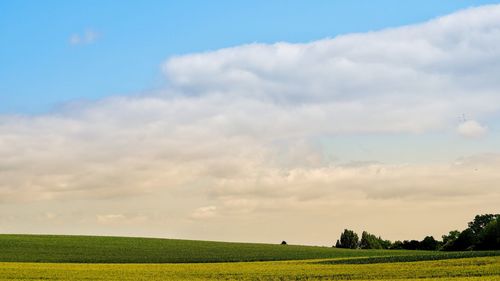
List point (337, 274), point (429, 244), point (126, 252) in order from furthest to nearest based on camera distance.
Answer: point (429, 244), point (126, 252), point (337, 274)

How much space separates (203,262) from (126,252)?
59.0 ft

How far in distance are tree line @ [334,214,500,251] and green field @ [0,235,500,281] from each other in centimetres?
1034

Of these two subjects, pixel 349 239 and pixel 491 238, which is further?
pixel 349 239

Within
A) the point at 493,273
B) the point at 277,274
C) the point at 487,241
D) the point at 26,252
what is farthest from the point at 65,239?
the point at 493,273

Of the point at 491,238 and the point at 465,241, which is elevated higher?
the point at 465,241

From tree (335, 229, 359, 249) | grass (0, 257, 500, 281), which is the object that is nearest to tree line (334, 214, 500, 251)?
tree (335, 229, 359, 249)

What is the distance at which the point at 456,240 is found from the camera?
117 m

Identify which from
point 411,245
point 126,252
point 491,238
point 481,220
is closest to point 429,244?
point 411,245

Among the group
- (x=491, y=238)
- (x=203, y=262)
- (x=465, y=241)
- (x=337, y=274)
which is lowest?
(x=337, y=274)

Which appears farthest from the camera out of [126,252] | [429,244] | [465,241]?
[429,244]

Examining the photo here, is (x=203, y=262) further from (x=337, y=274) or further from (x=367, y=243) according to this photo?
(x=367, y=243)

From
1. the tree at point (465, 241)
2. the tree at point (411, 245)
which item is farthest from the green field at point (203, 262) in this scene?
the tree at point (411, 245)

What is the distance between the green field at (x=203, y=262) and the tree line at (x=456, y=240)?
10.3 meters

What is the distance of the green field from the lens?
45812mm
